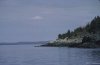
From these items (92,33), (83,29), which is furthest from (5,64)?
(83,29)

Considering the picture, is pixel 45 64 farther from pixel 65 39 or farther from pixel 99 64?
pixel 65 39

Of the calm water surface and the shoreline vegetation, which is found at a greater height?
the shoreline vegetation

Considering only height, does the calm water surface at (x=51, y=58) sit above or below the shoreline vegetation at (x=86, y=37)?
below

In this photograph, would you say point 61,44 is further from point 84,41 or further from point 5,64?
point 5,64

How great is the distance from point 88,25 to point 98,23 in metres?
7.85

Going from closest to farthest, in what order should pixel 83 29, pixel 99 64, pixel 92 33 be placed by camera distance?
1. pixel 99 64
2. pixel 92 33
3. pixel 83 29

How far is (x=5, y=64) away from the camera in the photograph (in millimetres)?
57656

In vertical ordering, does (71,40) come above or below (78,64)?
above

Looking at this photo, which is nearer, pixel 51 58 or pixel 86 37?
pixel 51 58

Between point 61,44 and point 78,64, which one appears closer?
point 78,64

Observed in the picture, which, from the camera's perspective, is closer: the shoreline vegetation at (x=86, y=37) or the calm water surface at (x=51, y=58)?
the calm water surface at (x=51, y=58)

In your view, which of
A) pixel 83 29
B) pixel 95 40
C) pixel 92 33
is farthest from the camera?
pixel 83 29

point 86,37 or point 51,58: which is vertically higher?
point 86,37

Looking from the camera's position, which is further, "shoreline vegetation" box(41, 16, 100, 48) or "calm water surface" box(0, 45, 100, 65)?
"shoreline vegetation" box(41, 16, 100, 48)
